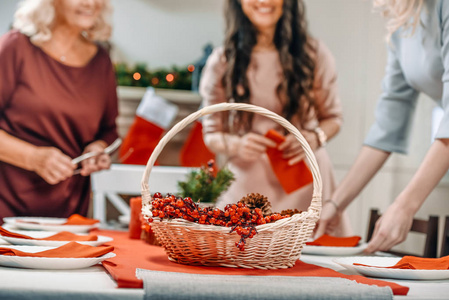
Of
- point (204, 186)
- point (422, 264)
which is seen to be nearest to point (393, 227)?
point (422, 264)

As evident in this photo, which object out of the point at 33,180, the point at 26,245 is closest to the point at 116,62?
the point at 33,180

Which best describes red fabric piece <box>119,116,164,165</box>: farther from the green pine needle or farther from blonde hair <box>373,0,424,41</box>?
blonde hair <box>373,0,424,41</box>

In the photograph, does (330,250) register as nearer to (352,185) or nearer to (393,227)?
(393,227)

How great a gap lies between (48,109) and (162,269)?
111cm

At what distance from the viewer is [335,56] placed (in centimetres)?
323

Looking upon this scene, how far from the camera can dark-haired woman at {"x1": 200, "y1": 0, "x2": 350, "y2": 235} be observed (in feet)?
6.17

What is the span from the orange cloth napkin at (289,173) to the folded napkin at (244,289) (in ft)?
3.12

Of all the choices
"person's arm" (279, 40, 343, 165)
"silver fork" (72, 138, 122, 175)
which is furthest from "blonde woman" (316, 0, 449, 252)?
"silver fork" (72, 138, 122, 175)

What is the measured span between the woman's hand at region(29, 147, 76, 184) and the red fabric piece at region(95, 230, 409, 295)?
66cm

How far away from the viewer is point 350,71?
10.6 feet

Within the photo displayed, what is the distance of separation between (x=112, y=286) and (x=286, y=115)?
126cm

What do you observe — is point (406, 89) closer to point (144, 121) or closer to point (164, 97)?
point (144, 121)

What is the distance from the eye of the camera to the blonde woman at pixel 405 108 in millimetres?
1188

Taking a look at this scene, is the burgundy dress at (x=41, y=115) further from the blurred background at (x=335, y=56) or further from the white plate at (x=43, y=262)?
the blurred background at (x=335, y=56)
